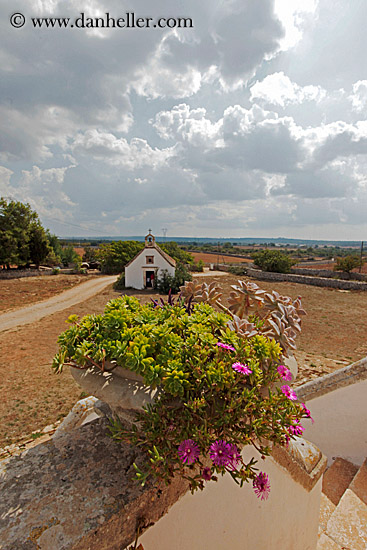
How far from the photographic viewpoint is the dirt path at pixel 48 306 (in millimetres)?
12875

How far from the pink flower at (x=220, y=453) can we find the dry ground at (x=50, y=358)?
175 inches

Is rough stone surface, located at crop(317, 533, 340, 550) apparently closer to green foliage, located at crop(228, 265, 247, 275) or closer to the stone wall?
the stone wall

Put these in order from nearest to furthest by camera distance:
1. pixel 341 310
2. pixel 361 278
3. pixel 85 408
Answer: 1. pixel 85 408
2. pixel 341 310
3. pixel 361 278

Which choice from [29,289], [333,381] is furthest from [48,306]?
[333,381]

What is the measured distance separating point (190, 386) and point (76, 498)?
2.13 ft

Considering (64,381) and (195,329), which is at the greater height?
(195,329)

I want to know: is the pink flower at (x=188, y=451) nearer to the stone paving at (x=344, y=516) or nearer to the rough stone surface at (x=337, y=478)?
the stone paving at (x=344, y=516)

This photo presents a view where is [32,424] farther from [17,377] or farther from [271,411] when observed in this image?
[271,411]

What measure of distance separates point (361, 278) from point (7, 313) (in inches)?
1086

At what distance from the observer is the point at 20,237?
27859 mm

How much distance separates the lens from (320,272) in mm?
28391

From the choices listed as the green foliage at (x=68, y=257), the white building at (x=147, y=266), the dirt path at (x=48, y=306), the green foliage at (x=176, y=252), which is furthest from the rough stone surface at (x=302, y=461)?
the green foliage at (x=68, y=257)

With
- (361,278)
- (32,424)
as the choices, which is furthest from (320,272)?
(32,424)

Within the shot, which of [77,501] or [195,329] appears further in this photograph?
[195,329]
